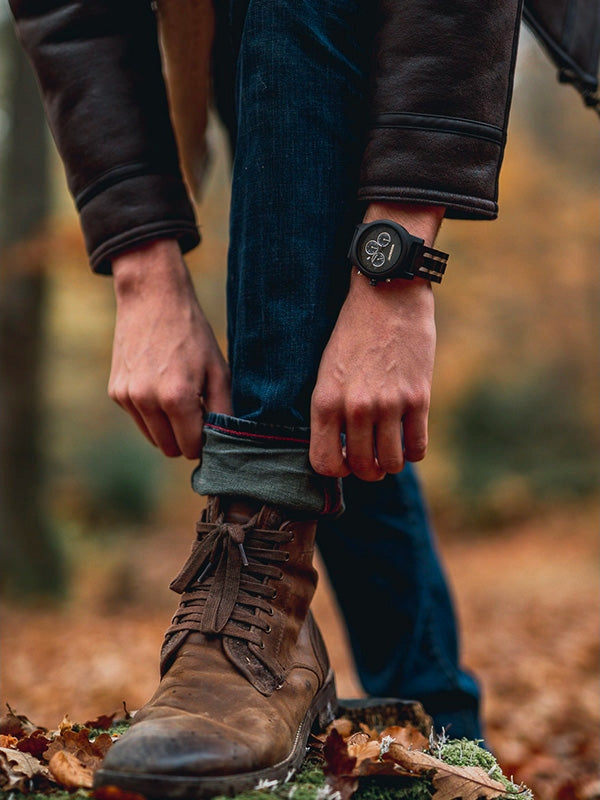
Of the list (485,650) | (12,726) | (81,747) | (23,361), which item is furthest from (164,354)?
(23,361)

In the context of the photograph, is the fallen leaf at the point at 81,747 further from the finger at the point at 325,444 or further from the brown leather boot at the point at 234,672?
the finger at the point at 325,444

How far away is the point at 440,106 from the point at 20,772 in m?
1.38

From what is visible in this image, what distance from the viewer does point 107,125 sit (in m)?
1.70

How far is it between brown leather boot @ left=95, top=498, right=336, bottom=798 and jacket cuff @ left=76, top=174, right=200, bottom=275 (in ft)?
2.03

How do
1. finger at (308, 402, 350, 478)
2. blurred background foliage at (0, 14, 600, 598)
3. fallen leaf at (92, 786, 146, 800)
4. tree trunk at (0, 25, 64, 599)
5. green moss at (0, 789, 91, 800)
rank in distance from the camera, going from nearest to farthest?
fallen leaf at (92, 786, 146, 800), green moss at (0, 789, 91, 800), finger at (308, 402, 350, 478), tree trunk at (0, 25, 64, 599), blurred background foliage at (0, 14, 600, 598)

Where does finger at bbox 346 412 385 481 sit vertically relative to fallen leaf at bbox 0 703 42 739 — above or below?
above

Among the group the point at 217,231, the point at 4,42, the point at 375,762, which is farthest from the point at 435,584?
the point at 4,42

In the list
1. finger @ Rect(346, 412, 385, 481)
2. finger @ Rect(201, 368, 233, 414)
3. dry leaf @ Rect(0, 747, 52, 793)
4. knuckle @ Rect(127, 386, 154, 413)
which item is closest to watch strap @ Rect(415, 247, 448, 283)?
finger @ Rect(346, 412, 385, 481)

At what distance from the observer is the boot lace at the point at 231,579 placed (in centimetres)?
142

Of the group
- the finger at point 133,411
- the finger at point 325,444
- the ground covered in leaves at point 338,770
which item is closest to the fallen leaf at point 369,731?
the ground covered in leaves at point 338,770

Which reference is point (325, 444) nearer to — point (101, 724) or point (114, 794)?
point (114, 794)

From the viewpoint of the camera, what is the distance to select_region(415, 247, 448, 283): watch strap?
1.40m

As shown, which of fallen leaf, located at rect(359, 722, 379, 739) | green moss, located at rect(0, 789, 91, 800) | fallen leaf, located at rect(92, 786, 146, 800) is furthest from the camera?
fallen leaf, located at rect(359, 722, 379, 739)

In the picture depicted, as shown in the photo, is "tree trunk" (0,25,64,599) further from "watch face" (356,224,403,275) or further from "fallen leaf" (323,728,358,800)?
"fallen leaf" (323,728,358,800)
